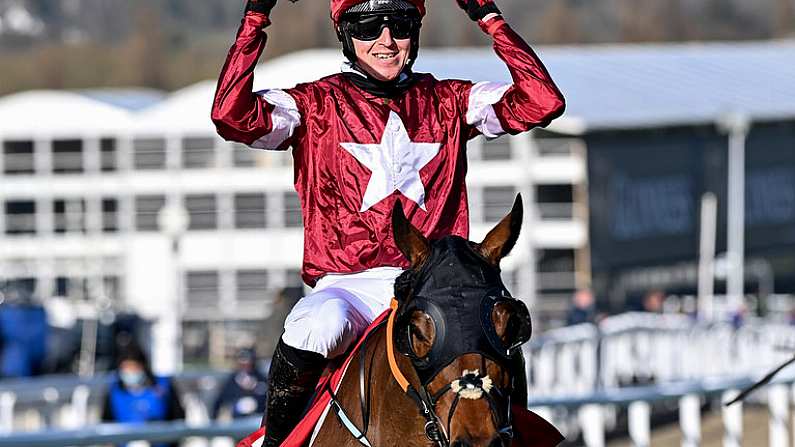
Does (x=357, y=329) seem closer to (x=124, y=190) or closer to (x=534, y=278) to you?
(x=534, y=278)

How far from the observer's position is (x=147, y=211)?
121 ft

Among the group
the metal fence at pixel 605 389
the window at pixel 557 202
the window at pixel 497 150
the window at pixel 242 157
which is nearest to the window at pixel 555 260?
the window at pixel 557 202

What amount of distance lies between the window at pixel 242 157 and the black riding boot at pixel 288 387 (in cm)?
3179

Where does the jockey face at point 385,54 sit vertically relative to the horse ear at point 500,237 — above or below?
above

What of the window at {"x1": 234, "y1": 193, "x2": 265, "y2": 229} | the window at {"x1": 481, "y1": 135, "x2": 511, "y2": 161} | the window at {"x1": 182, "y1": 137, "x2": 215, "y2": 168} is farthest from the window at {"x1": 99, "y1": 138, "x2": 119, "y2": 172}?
the window at {"x1": 481, "y1": 135, "x2": 511, "y2": 161}

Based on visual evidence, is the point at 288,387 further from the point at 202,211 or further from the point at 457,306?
the point at 202,211

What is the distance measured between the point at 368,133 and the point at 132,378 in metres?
5.49

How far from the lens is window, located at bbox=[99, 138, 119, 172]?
3766cm

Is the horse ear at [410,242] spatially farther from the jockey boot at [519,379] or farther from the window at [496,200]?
the window at [496,200]

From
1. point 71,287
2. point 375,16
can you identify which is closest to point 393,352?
point 375,16

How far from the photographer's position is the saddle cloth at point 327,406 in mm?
3959

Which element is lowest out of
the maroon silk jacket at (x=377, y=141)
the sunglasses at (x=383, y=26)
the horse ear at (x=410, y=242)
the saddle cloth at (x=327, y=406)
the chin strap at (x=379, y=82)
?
the saddle cloth at (x=327, y=406)

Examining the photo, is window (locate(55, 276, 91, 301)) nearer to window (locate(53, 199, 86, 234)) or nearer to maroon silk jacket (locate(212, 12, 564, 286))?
window (locate(53, 199, 86, 234))

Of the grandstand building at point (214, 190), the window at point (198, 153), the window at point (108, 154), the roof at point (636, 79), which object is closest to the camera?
the roof at point (636, 79)
